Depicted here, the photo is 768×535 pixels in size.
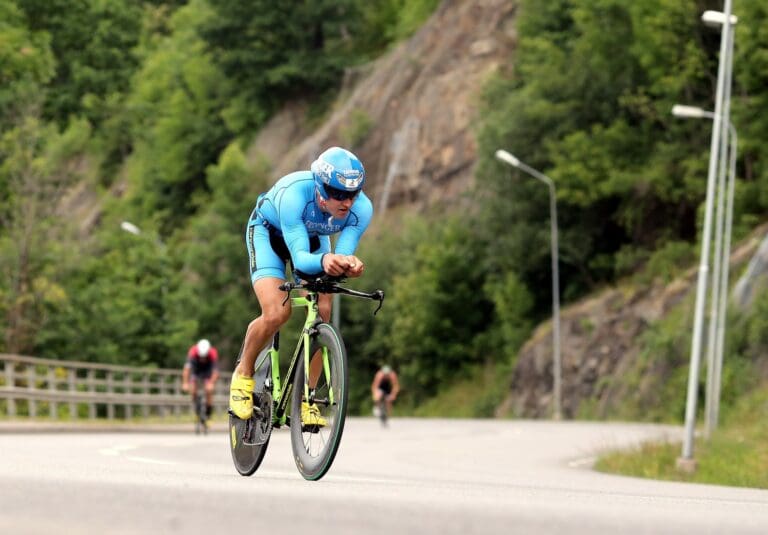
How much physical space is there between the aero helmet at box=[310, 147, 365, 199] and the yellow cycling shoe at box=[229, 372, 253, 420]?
143cm

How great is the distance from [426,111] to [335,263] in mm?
63456

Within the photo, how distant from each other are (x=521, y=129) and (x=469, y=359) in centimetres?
1151

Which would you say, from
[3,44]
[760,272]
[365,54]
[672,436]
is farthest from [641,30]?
[365,54]

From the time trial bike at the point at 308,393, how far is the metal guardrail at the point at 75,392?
54.3 ft

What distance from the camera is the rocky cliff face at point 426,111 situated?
70438 millimetres

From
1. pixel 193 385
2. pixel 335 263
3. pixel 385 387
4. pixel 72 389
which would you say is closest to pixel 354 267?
pixel 335 263

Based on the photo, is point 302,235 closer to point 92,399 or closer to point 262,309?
point 262,309

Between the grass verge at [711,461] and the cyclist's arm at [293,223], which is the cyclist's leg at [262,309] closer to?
the cyclist's arm at [293,223]

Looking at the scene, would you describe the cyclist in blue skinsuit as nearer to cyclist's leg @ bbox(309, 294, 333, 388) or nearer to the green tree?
cyclist's leg @ bbox(309, 294, 333, 388)

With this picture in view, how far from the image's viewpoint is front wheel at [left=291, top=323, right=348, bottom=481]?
8945mm

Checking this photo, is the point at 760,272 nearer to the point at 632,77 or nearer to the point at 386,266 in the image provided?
the point at 632,77

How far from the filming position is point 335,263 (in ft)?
29.4

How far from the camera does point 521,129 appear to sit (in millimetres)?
60250

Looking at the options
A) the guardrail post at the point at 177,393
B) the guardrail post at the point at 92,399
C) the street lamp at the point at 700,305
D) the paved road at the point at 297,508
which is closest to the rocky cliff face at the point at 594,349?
the guardrail post at the point at 177,393
